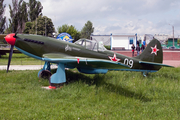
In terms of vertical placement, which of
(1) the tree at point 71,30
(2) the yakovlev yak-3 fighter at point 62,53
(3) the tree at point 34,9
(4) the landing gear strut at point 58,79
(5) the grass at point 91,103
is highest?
(3) the tree at point 34,9

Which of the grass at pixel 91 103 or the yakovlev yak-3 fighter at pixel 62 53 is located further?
the yakovlev yak-3 fighter at pixel 62 53

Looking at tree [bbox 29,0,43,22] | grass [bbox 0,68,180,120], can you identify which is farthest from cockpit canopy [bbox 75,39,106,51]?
tree [bbox 29,0,43,22]

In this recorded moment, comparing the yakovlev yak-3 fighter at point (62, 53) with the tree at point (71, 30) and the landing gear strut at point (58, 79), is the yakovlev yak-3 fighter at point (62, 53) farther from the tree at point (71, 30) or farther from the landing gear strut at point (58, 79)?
the tree at point (71, 30)

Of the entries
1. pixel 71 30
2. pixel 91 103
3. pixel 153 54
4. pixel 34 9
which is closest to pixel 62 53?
pixel 91 103

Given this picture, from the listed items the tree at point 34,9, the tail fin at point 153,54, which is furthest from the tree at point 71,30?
the tail fin at point 153,54

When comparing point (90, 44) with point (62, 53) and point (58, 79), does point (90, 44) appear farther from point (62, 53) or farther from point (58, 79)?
point (58, 79)

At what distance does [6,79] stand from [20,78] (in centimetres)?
56

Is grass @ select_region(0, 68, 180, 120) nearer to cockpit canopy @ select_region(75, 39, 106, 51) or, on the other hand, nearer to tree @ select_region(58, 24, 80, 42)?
cockpit canopy @ select_region(75, 39, 106, 51)

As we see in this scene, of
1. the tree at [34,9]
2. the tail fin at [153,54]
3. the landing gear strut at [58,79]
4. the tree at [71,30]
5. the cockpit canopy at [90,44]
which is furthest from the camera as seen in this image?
the tree at [34,9]

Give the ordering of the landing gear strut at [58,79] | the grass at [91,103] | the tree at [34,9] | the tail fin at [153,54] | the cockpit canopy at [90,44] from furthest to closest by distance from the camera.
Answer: the tree at [34,9] → the tail fin at [153,54] → the cockpit canopy at [90,44] → the landing gear strut at [58,79] → the grass at [91,103]

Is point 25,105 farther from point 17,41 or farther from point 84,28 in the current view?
point 84,28

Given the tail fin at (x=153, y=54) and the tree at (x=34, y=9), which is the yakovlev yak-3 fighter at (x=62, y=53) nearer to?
the tail fin at (x=153, y=54)

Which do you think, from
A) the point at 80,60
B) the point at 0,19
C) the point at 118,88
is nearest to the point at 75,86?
the point at 80,60

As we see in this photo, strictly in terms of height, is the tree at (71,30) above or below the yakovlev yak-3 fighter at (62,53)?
above
